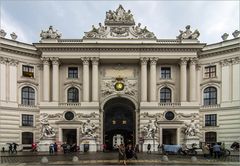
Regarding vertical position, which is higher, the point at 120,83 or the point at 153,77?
the point at 153,77

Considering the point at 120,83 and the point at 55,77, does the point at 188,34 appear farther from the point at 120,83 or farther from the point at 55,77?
the point at 55,77

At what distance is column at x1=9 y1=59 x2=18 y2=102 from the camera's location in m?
58.7

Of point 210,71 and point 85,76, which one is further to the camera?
point 210,71

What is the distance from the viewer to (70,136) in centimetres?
6034

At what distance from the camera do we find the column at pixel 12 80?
58.7 metres

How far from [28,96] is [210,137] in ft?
98.9

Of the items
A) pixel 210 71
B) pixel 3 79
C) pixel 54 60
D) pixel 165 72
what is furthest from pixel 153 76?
pixel 3 79

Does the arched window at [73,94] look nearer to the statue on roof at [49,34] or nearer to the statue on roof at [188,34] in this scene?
the statue on roof at [49,34]

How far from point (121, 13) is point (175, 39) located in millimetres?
9895

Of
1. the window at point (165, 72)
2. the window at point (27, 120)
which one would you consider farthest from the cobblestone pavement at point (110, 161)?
the window at point (165, 72)

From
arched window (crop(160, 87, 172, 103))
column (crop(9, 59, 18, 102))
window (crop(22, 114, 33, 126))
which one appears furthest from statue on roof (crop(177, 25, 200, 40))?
window (crop(22, 114, 33, 126))

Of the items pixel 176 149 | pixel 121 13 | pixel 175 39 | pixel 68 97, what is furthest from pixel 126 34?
pixel 176 149

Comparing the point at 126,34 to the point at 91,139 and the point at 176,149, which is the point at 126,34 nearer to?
the point at 91,139

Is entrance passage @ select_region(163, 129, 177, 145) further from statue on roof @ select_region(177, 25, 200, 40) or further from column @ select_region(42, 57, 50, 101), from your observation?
column @ select_region(42, 57, 50, 101)
